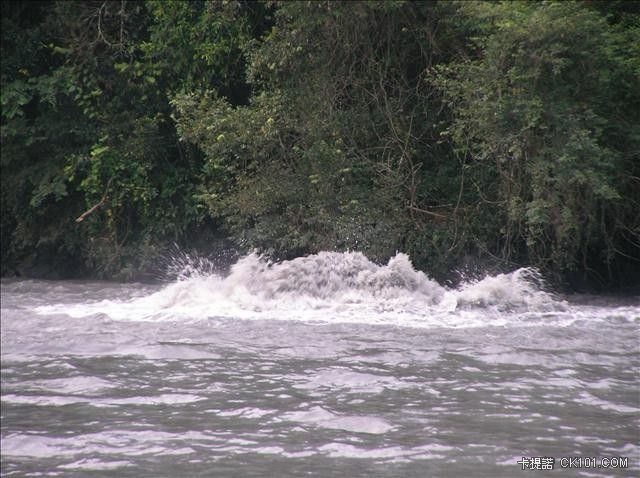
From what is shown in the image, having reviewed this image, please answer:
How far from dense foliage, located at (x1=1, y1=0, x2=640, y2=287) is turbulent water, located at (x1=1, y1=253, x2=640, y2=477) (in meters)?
1.25

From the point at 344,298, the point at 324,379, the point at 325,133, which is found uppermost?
the point at 325,133

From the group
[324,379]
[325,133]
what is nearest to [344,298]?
[325,133]

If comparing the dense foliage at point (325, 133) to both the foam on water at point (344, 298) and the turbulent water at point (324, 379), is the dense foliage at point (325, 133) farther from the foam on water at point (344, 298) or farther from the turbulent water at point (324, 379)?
the turbulent water at point (324, 379)

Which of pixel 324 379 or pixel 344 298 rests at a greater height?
pixel 344 298

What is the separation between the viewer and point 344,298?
1277 centimetres

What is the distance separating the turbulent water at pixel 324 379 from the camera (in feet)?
18.7

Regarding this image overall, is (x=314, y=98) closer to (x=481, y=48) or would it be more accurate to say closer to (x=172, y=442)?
(x=481, y=48)

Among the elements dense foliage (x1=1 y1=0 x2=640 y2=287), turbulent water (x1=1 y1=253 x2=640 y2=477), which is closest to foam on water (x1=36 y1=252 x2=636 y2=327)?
turbulent water (x1=1 y1=253 x2=640 y2=477)

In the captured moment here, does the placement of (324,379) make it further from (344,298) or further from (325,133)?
(325,133)

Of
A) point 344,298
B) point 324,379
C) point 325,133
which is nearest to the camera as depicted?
point 324,379

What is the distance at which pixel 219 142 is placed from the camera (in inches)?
558

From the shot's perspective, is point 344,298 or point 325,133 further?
point 325,133

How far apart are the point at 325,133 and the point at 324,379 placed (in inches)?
277

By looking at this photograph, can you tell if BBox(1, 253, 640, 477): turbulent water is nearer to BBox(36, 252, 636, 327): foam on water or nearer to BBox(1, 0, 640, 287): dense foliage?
BBox(36, 252, 636, 327): foam on water
